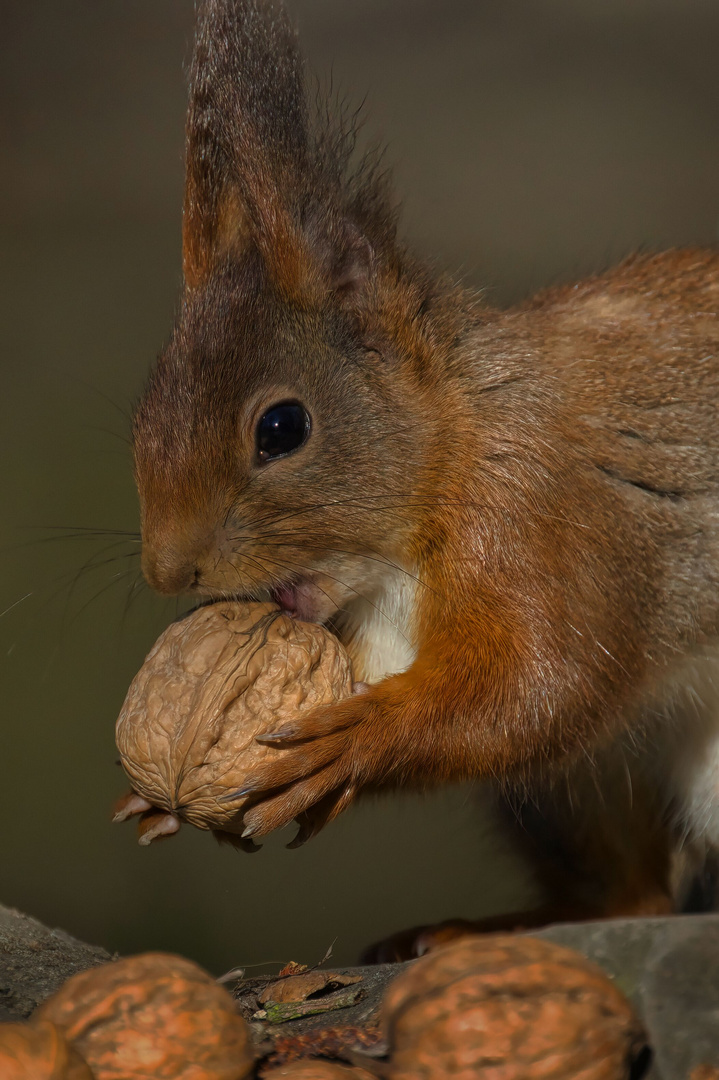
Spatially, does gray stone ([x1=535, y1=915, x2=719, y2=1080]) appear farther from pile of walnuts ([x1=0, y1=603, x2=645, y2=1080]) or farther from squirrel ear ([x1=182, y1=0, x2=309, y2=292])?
squirrel ear ([x1=182, y1=0, x2=309, y2=292])

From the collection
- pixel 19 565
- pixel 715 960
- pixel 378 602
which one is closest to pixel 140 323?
pixel 19 565

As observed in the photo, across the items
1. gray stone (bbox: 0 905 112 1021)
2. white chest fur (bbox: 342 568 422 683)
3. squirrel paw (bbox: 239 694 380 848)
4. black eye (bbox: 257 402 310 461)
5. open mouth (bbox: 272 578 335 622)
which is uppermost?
black eye (bbox: 257 402 310 461)

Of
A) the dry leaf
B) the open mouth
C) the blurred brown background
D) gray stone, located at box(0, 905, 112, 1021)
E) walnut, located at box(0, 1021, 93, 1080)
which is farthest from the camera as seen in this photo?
the blurred brown background

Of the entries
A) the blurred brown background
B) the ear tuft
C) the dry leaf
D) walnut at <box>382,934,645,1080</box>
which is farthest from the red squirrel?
the blurred brown background

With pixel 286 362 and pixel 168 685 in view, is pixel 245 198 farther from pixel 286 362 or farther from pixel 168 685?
pixel 168 685

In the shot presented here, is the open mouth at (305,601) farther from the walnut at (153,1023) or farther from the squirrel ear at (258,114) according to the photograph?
the walnut at (153,1023)

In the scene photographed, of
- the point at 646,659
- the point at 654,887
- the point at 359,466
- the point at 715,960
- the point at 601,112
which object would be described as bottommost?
the point at 654,887

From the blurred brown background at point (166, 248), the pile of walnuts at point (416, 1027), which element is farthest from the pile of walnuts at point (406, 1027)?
the blurred brown background at point (166, 248)
